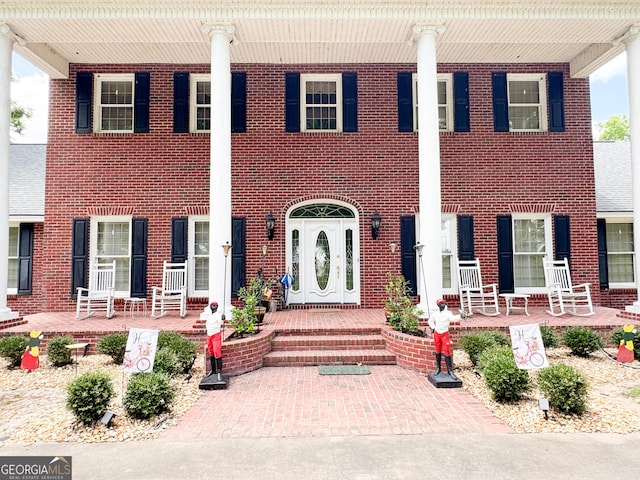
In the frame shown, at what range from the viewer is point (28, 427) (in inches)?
171

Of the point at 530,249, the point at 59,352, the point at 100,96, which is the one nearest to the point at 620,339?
the point at 530,249

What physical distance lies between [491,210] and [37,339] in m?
9.67

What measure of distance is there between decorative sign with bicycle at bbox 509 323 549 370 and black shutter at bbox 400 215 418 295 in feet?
15.4

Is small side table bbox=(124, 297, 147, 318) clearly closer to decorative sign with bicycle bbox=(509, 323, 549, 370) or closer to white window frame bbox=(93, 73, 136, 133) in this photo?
white window frame bbox=(93, 73, 136, 133)

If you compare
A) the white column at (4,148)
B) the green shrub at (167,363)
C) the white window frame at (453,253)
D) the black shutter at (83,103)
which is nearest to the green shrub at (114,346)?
the green shrub at (167,363)

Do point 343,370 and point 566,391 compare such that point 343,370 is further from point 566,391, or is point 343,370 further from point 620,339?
point 620,339

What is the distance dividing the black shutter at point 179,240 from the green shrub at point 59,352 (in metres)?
3.33

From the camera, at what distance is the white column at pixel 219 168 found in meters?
7.35

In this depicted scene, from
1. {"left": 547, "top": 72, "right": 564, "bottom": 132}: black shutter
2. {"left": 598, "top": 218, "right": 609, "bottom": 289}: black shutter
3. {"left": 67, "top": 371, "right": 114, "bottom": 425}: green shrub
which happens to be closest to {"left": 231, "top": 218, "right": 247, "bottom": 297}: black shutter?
{"left": 67, "top": 371, "right": 114, "bottom": 425}: green shrub

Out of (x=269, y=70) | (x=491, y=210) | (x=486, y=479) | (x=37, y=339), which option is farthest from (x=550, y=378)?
(x=269, y=70)

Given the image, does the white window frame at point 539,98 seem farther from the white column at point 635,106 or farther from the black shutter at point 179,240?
the black shutter at point 179,240

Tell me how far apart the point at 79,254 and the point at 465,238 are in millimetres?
9298

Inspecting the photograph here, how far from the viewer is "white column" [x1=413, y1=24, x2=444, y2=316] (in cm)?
742

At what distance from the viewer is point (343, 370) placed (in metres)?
6.30
